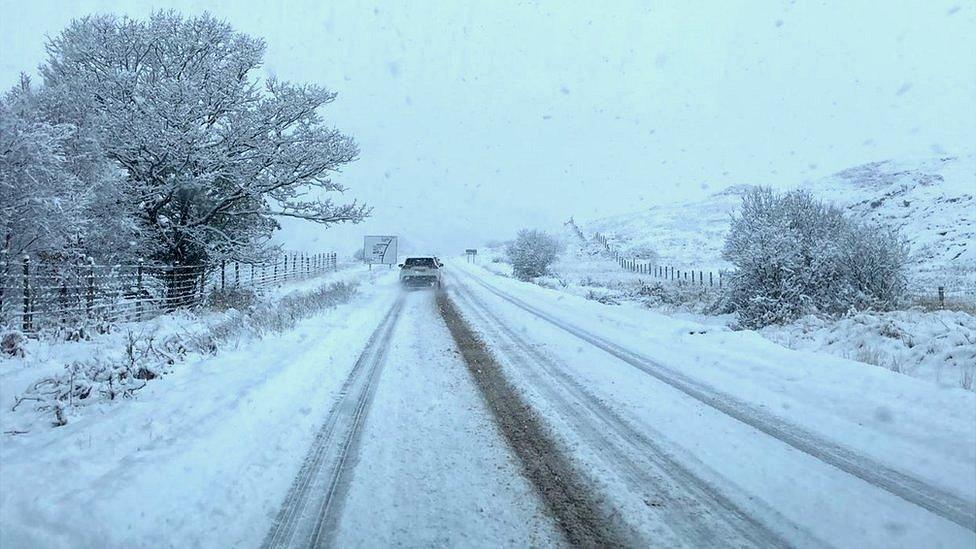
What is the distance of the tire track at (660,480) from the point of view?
3.58 m

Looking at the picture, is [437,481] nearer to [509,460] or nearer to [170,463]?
[509,460]

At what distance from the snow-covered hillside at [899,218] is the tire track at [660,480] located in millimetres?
12555

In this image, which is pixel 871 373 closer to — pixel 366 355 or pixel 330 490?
pixel 330 490

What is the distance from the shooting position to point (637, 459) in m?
4.87

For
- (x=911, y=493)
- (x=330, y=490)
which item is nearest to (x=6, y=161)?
(x=330, y=490)

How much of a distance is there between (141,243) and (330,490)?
15.1 meters

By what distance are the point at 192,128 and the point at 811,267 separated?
1675 centimetres

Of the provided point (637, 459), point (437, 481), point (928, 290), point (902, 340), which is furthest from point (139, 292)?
point (928, 290)

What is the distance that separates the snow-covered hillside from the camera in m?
40.9

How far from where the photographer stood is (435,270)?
3034cm

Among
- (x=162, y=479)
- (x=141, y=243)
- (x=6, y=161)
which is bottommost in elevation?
(x=162, y=479)

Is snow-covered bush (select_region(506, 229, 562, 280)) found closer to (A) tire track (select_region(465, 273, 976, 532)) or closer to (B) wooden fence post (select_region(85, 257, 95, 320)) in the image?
(B) wooden fence post (select_region(85, 257, 95, 320))

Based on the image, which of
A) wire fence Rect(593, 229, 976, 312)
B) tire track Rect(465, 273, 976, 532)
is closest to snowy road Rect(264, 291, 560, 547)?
tire track Rect(465, 273, 976, 532)

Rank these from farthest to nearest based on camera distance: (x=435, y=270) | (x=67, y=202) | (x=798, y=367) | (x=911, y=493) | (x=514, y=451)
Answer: (x=435, y=270) → (x=67, y=202) → (x=798, y=367) → (x=514, y=451) → (x=911, y=493)
